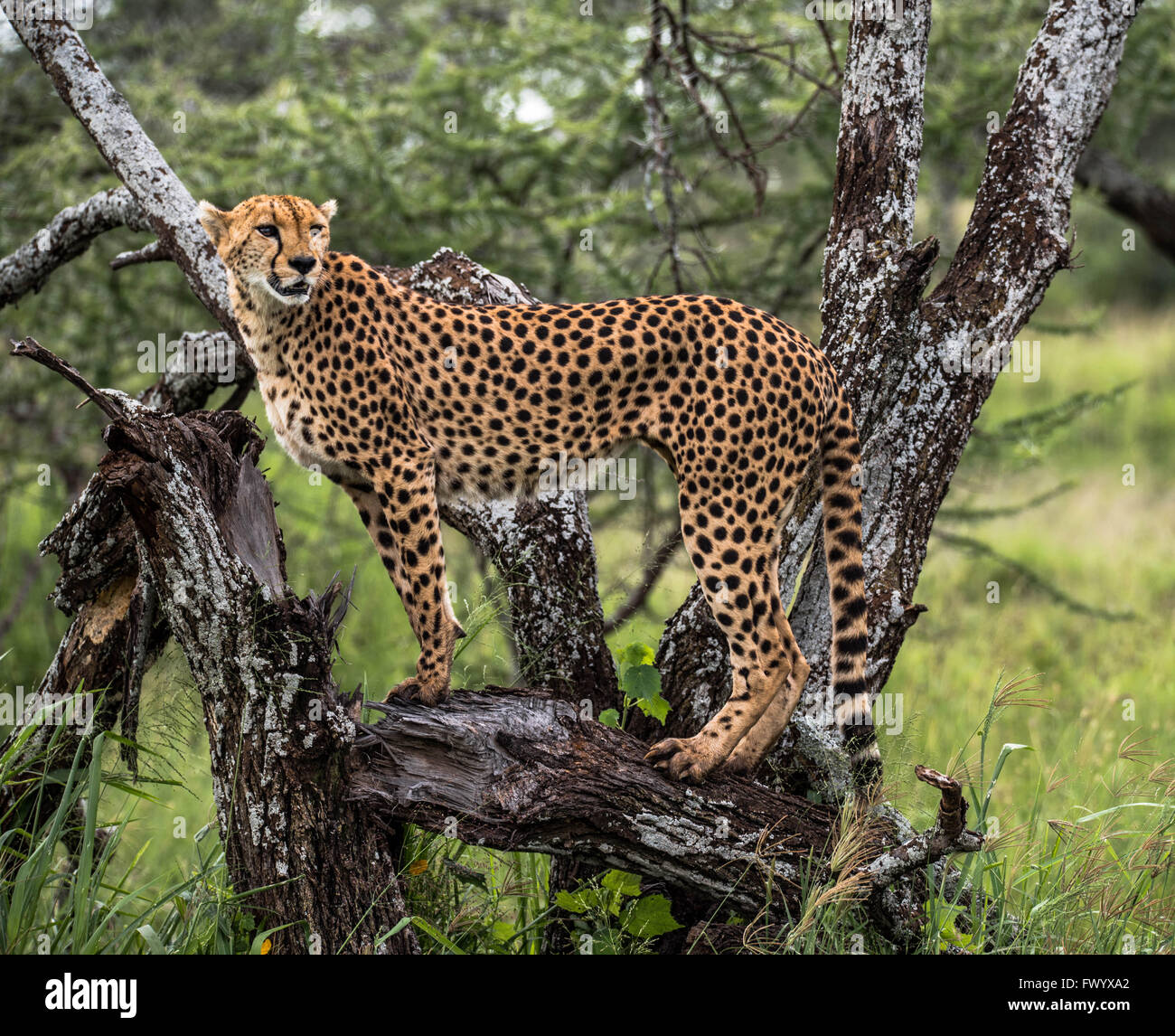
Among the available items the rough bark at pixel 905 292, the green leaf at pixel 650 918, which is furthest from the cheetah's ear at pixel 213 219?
the green leaf at pixel 650 918

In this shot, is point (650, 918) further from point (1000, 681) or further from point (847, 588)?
point (1000, 681)

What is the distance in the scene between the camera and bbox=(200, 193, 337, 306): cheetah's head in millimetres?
4566

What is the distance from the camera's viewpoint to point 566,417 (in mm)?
4766

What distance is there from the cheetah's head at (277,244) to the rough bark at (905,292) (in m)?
2.15

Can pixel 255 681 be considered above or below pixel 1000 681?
above

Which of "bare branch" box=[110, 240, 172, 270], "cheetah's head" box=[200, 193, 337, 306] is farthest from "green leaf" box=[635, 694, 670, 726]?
"bare branch" box=[110, 240, 172, 270]

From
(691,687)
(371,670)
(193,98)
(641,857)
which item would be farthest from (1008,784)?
(193,98)

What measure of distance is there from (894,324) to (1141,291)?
2172cm

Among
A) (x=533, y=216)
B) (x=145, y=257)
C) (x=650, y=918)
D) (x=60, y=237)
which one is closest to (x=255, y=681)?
(x=650, y=918)

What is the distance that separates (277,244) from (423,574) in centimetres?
140

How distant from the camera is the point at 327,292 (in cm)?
486

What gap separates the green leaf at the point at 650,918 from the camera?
14.5 ft

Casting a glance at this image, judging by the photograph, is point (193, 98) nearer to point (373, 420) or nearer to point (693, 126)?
point (693, 126)

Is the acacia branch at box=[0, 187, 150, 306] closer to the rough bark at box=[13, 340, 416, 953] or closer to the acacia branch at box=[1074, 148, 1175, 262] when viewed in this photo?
the rough bark at box=[13, 340, 416, 953]
